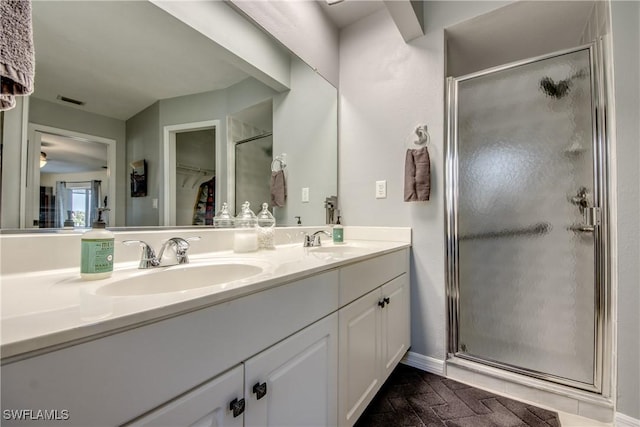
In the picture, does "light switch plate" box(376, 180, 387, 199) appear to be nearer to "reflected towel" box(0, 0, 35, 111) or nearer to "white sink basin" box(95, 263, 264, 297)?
"white sink basin" box(95, 263, 264, 297)

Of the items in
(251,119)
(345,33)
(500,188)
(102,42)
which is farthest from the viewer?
(345,33)

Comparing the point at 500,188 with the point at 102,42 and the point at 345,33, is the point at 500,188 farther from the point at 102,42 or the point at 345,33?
the point at 102,42

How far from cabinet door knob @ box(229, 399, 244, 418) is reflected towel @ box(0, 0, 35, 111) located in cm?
80

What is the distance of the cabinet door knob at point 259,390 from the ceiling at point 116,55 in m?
0.94

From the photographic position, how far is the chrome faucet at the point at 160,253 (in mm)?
831

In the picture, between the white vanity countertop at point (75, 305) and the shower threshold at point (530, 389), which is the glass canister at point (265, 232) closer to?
the white vanity countertop at point (75, 305)

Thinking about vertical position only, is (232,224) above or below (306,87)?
below

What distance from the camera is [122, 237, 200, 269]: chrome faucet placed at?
0.83m

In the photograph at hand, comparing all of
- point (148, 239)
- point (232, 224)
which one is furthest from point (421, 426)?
point (148, 239)

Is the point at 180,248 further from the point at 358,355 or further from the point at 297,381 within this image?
the point at 358,355

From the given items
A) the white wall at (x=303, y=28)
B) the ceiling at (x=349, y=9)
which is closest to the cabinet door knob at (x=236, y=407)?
the white wall at (x=303, y=28)

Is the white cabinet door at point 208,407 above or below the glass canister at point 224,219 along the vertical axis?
below

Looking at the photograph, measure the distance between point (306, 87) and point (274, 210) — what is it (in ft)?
2.82

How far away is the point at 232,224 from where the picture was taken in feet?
4.17
